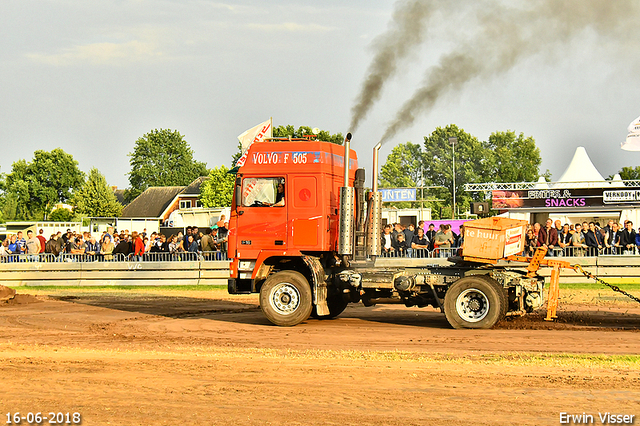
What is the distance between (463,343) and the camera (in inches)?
472

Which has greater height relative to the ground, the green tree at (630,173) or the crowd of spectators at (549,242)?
the green tree at (630,173)

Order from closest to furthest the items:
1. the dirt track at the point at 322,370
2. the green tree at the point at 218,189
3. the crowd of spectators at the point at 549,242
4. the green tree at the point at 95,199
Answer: the dirt track at the point at 322,370 → the crowd of spectators at the point at 549,242 → the green tree at the point at 218,189 → the green tree at the point at 95,199

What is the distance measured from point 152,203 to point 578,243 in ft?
278

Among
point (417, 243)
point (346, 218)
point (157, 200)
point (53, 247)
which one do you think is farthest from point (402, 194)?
point (157, 200)

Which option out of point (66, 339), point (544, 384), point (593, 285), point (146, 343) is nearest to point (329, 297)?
point (146, 343)

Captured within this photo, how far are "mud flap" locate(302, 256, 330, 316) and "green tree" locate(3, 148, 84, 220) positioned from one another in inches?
3845

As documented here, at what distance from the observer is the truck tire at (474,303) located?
13461 mm

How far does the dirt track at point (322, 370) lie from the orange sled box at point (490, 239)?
1452 mm

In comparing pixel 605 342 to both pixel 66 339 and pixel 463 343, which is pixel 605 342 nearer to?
pixel 463 343

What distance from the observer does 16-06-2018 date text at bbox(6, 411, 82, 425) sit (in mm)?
7070

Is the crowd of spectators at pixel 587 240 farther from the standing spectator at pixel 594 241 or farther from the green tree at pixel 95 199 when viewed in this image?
the green tree at pixel 95 199

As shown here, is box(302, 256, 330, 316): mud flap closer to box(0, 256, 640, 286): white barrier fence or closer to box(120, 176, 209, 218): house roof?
box(0, 256, 640, 286): white barrier fence

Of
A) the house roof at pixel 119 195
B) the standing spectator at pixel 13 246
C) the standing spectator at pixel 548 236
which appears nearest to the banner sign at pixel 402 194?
the standing spectator at pixel 548 236

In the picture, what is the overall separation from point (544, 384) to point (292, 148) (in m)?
7.74
